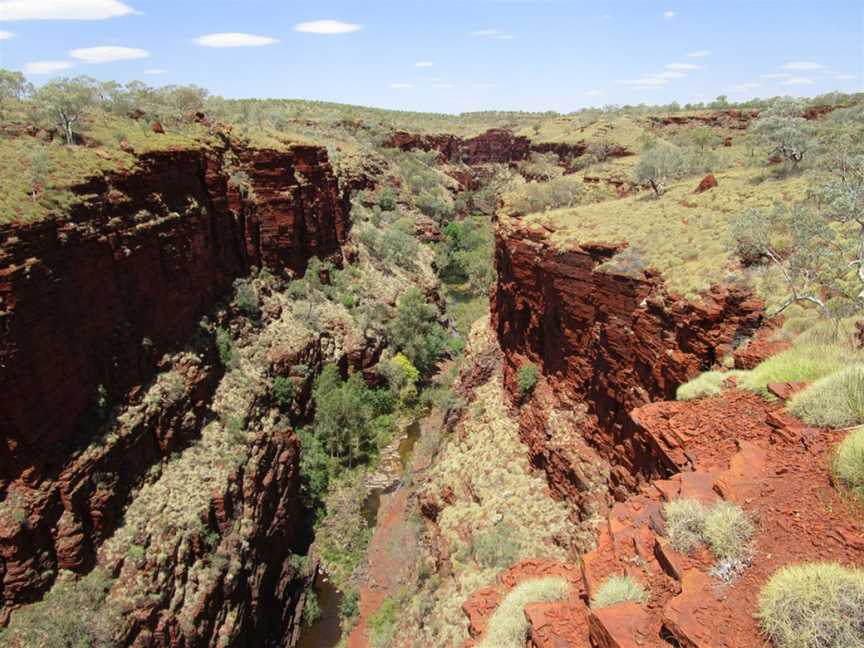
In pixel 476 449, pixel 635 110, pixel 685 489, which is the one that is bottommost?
pixel 476 449

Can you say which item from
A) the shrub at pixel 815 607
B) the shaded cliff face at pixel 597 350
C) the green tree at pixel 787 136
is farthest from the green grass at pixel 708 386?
the green tree at pixel 787 136

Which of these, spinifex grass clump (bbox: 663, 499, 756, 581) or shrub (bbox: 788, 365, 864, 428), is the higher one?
shrub (bbox: 788, 365, 864, 428)

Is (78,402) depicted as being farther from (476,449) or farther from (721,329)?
(721,329)

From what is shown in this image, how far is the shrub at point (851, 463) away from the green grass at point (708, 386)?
420cm

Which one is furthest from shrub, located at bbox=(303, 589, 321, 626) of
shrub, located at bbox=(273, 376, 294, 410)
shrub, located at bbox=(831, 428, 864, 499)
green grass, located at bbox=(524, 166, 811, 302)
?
shrub, located at bbox=(831, 428, 864, 499)

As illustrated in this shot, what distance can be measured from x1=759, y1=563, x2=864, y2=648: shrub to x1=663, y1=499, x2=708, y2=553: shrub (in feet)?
4.31

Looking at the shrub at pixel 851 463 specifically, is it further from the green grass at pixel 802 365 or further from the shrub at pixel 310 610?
the shrub at pixel 310 610

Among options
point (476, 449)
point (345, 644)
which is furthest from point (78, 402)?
point (476, 449)

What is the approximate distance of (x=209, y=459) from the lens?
914 inches

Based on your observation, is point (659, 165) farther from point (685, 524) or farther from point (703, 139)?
point (685, 524)

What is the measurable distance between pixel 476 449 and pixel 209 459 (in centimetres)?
1185

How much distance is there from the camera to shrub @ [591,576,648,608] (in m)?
7.41

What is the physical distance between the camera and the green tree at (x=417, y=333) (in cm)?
4184

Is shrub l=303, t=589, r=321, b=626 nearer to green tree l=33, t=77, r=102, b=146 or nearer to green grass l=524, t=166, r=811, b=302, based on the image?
green grass l=524, t=166, r=811, b=302
